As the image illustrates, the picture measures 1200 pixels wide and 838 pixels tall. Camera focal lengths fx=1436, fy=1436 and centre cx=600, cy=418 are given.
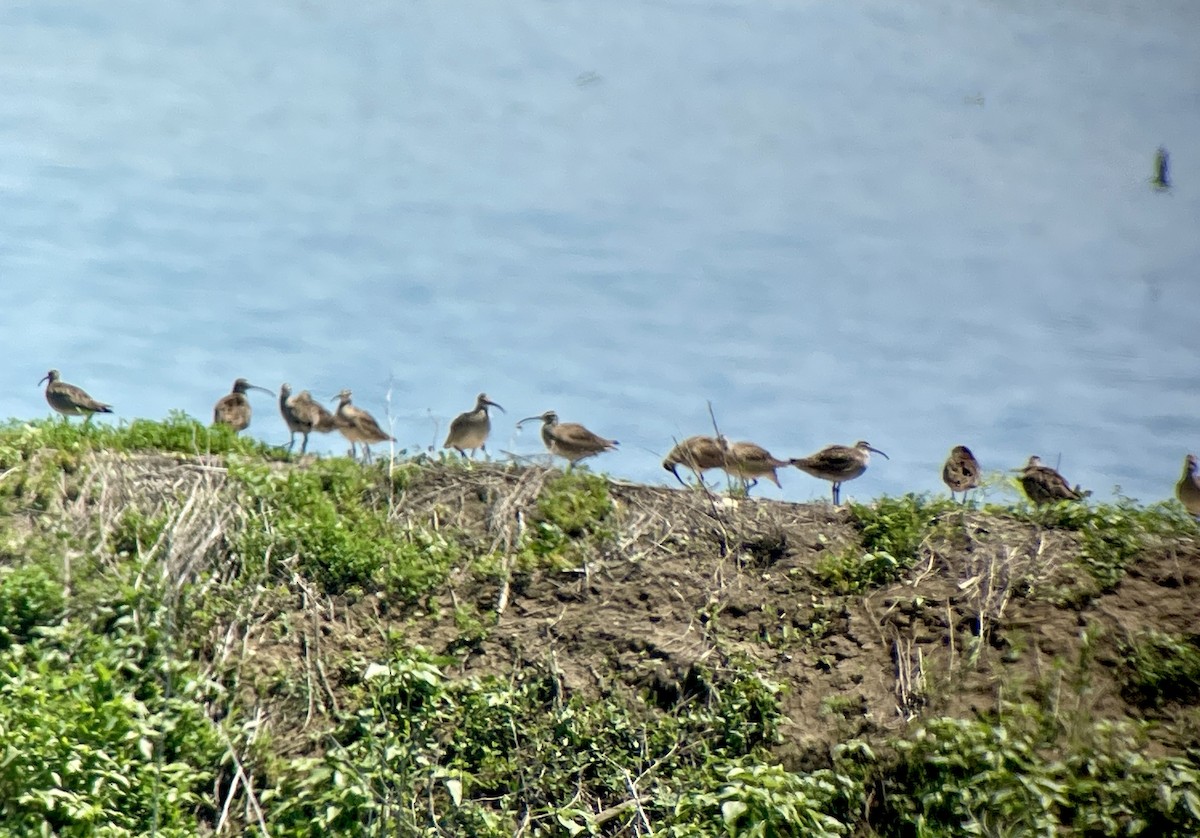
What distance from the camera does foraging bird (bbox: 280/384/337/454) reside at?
1659 cm

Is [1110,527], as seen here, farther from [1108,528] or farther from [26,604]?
[26,604]

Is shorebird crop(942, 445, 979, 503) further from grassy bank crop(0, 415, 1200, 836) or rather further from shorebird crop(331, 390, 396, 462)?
shorebird crop(331, 390, 396, 462)

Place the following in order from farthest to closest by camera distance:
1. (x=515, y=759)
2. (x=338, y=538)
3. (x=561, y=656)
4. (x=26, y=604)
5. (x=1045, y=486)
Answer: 1. (x=1045, y=486)
2. (x=338, y=538)
3. (x=561, y=656)
4. (x=26, y=604)
5. (x=515, y=759)

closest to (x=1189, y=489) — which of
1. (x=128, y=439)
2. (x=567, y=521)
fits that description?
(x=567, y=521)

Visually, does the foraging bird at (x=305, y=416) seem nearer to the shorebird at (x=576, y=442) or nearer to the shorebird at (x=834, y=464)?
the shorebird at (x=576, y=442)

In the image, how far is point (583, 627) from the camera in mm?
10742

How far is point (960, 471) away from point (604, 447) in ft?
12.6

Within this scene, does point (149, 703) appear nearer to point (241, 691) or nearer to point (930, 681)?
point (241, 691)

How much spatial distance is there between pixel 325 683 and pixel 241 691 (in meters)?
0.58

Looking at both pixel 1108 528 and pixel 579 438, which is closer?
pixel 1108 528

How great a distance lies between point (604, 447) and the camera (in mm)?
15945

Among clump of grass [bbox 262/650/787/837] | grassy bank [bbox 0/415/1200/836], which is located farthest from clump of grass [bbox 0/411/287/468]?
clump of grass [bbox 262/650/787/837]

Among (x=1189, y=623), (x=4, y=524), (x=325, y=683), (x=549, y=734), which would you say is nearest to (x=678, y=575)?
(x=549, y=734)

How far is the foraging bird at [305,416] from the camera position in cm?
1659
